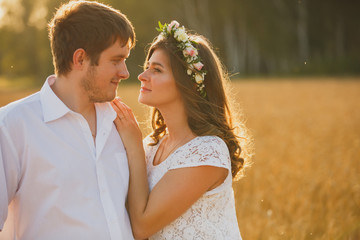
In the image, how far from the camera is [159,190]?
10.0 ft

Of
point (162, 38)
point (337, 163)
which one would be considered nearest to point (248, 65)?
point (337, 163)

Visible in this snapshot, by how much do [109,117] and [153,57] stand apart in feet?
2.17

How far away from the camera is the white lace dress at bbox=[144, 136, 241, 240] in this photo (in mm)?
3084

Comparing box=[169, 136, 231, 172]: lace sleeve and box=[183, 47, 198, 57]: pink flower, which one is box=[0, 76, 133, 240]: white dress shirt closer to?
box=[169, 136, 231, 172]: lace sleeve

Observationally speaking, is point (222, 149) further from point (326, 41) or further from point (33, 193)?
point (326, 41)

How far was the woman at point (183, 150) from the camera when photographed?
3.02m

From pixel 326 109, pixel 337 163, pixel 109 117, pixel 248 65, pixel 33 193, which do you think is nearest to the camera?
pixel 33 193

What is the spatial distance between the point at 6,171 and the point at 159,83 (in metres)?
1.30

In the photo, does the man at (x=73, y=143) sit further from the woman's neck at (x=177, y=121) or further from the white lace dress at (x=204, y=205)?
the woman's neck at (x=177, y=121)

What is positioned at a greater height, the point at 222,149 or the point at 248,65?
the point at 222,149

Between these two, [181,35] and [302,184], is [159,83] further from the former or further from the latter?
[302,184]

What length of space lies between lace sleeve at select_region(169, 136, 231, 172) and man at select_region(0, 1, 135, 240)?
395 millimetres

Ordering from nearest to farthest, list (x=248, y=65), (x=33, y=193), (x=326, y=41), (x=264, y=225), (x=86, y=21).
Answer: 1. (x=33, y=193)
2. (x=86, y=21)
3. (x=264, y=225)
4. (x=326, y=41)
5. (x=248, y=65)

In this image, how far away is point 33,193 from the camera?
2.58 meters
